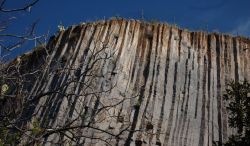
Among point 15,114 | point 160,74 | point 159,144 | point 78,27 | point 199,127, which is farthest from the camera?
point 78,27

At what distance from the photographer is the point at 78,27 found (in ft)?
67.9

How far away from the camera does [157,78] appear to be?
61.1ft

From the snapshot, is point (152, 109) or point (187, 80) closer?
point (152, 109)

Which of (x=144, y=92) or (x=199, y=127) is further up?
(x=144, y=92)

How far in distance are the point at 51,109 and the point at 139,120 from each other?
3.26 metres

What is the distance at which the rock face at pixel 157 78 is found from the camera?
16.8m

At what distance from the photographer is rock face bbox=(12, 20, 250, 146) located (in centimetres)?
1684

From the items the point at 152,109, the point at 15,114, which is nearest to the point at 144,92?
the point at 152,109

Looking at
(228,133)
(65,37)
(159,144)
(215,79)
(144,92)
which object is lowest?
(159,144)

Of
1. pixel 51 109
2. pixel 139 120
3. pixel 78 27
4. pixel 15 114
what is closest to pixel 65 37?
pixel 78 27

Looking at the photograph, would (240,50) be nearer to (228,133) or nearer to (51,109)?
(228,133)

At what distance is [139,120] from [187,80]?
3269 millimetres

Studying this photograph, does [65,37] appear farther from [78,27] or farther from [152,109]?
[152,109]

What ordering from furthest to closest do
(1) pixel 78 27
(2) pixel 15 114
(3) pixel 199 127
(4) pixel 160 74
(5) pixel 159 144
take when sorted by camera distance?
(1) pixel 78 27 → (4) pixel 160 74 → (3) pixel 199 127 → (5) pixel 159 144 → (2) pixel 15 114
